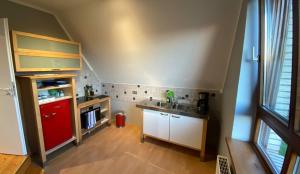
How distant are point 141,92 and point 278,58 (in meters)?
2.43

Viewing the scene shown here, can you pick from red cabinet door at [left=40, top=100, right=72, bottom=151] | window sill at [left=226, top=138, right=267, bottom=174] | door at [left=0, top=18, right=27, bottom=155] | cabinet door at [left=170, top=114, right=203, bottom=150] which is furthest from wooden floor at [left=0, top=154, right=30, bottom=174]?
window sill at [left=226, top=138, right=267, bottom=174]

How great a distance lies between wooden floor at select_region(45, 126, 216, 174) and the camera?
1.95m

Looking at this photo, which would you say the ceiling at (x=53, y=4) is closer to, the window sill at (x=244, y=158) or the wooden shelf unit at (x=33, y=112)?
the wooden shelf unit at (x=33, y=112)

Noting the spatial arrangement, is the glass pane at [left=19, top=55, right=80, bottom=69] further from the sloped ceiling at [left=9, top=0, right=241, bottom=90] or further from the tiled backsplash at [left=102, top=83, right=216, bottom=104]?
the tiled backsplash at [left=102, top=83, right=216, bottom=104]

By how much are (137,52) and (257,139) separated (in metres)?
1.96

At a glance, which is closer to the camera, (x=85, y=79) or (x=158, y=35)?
(x=158, y=35)

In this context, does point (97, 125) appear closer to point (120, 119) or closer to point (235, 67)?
point (120, 119)

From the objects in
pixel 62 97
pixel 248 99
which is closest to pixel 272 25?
pixel 248 99

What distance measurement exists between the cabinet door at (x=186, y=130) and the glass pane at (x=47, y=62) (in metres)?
1.98

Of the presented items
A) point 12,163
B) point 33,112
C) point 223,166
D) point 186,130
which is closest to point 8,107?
point 33,112

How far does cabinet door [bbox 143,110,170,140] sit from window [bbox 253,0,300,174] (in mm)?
1321

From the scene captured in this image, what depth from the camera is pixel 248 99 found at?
52.5 inches

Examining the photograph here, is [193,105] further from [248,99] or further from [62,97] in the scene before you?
[62,97]

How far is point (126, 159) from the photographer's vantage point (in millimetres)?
2156
